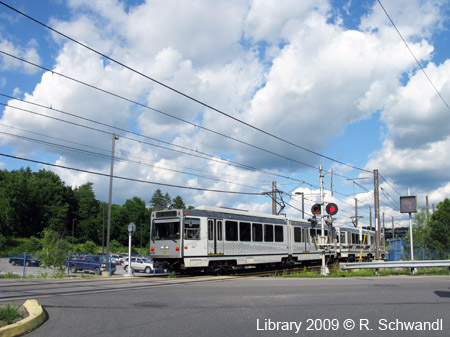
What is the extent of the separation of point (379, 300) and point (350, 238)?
2735 cm

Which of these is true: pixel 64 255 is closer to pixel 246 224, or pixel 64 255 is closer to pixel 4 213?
pixel 246 224

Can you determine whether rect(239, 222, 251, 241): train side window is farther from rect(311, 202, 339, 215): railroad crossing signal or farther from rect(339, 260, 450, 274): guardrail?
rect(339, 260, 450, 274): guardrail

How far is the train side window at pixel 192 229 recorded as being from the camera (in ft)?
64.2

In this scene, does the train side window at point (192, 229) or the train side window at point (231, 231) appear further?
the train side window at point (231, 231)

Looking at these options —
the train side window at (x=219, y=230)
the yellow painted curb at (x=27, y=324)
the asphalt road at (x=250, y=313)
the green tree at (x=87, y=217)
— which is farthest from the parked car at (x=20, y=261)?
the green tree at (x=87, y=217)

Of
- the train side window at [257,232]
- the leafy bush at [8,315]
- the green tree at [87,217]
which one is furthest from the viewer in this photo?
the green tree at [87,217]

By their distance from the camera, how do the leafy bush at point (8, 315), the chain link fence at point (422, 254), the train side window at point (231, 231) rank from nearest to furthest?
the leafy bush at point (8, 315)
the train side window at point (231, 231)
the chain link fence at point (422, 254)

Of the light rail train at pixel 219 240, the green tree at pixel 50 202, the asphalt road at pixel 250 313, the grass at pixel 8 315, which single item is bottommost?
the asphalt road at pixel 250 313

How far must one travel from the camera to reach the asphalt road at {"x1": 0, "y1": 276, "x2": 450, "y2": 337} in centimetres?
679

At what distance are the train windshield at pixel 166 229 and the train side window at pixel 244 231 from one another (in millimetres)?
3825

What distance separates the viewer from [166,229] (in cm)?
2016

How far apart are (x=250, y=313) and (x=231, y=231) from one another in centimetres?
1339

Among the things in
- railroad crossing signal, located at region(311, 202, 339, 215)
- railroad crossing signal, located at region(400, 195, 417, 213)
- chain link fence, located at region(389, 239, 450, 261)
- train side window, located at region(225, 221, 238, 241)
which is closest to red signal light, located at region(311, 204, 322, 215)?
railroad crossing signal, located at region(311, 202, 339, 215)

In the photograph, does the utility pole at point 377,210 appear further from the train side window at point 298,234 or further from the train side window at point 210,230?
the train side window at point 210,230
